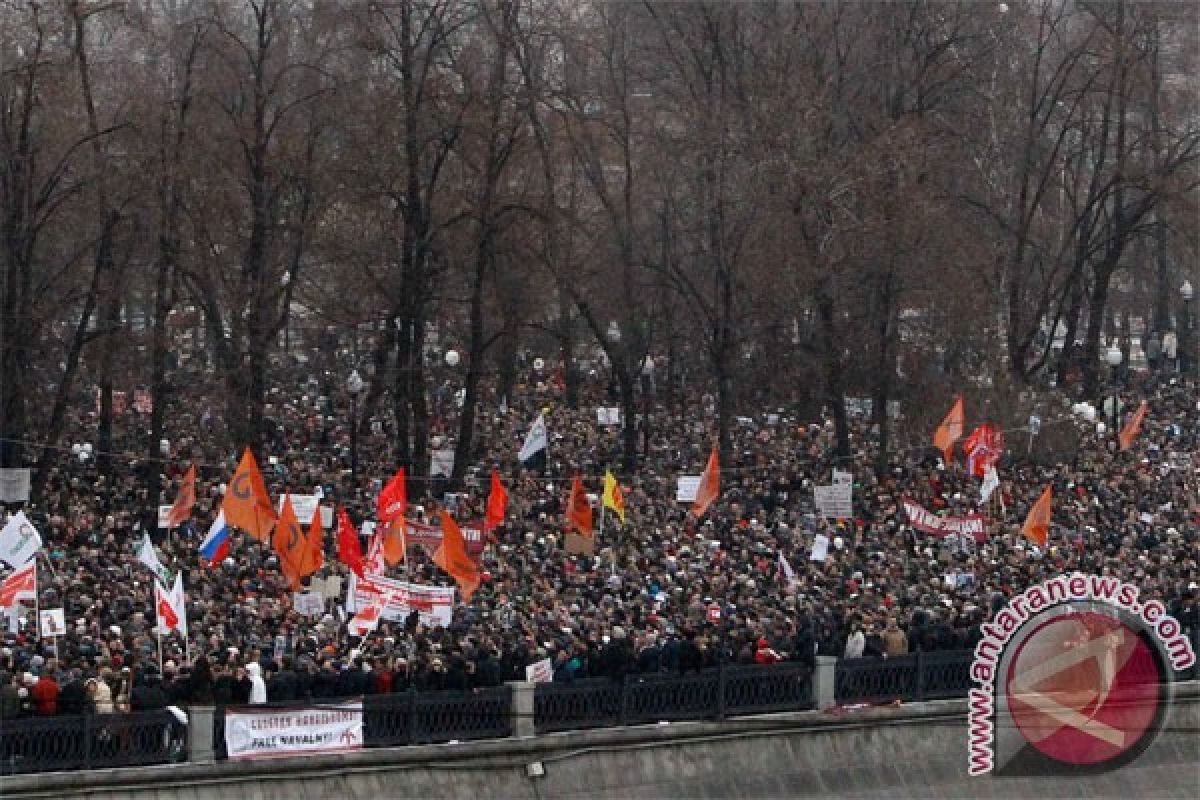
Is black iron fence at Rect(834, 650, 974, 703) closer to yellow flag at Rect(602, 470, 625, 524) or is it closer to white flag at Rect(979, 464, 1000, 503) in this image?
yellow flag at Rect(602, 470, 625, 524)

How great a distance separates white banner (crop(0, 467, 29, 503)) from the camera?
123 feet

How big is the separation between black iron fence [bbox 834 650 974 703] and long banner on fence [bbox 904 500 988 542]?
3.85 meters

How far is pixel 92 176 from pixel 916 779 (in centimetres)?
1659

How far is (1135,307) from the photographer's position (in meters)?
67.9

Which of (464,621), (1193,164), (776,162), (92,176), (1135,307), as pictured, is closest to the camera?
(464,621)

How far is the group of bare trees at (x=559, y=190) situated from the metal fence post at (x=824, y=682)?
12621 millimetres

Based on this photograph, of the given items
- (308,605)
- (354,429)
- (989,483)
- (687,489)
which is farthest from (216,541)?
(989,483)

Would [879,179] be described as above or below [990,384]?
above

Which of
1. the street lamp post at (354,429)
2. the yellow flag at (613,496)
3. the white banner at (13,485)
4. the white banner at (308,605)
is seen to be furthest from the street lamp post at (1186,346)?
the white banner at (308,605)

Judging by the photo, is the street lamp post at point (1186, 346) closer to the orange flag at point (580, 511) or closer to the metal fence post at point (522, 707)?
the orange flag at point (580, 511)

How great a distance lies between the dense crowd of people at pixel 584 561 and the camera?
28.5 m

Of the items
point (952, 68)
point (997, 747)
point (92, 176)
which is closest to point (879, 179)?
point (952, 68)

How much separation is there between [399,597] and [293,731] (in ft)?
7.38

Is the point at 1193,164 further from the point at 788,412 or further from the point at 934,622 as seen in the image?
the point at 934,622
